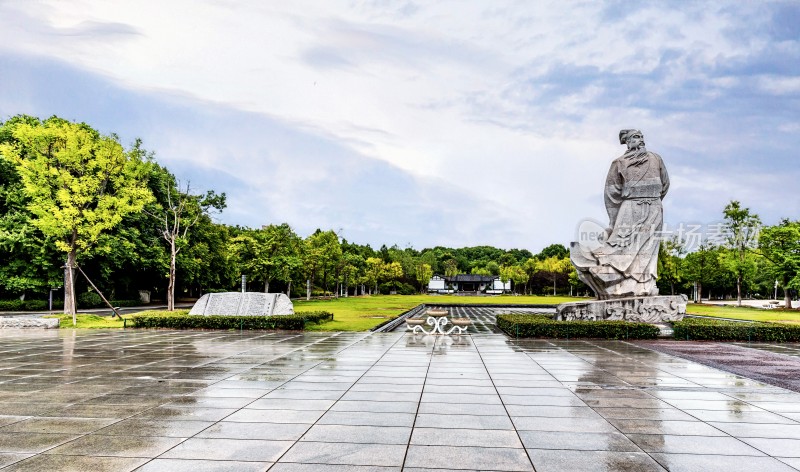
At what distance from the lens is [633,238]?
19281 millimetres

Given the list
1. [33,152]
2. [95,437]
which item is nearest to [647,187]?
[95,437]

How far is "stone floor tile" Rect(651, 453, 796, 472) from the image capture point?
4.96 metres

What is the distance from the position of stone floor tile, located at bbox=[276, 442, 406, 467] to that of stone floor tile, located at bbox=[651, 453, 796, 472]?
2519mm

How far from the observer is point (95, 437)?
5.80 m

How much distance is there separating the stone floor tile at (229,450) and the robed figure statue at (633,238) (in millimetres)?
15986

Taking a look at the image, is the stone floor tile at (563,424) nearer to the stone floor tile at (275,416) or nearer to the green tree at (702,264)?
the stone floor tile at (275,416)

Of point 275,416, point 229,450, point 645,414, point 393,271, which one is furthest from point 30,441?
point 393,271

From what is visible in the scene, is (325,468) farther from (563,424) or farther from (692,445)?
(692,445)

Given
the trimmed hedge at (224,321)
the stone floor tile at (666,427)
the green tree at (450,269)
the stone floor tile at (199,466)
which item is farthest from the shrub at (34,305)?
the green tree at (450,269)

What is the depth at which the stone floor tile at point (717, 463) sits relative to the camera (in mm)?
4961

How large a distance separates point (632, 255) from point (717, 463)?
15003 millimetres

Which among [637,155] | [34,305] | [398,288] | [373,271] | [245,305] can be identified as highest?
[637,155]

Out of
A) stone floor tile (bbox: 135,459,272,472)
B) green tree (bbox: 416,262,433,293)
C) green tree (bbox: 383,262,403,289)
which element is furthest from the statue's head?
green tree (bbox: 416,262,433,293)

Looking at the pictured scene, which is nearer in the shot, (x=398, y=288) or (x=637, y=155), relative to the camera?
(x=637, y=155)
